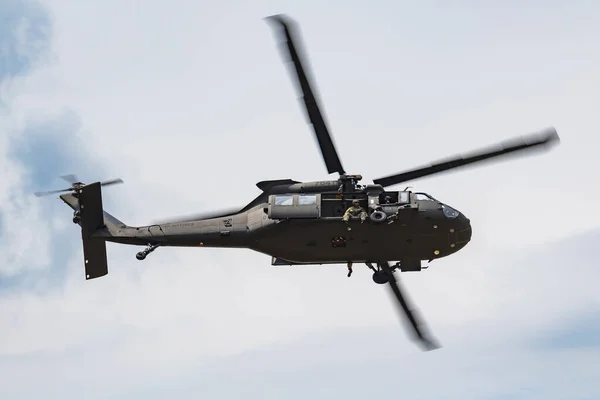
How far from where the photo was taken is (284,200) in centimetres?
3900

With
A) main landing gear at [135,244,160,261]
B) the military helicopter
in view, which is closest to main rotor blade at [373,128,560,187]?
the military helicopter

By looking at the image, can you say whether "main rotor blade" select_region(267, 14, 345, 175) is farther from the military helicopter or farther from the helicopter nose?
the helicopter nose

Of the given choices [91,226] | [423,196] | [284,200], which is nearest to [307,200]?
[284,200]

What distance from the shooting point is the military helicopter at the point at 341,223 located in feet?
126

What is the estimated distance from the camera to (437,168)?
125ft

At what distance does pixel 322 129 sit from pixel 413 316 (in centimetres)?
911

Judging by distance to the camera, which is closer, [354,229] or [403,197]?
[354,229]

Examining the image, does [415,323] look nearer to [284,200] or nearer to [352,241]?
[352,241]

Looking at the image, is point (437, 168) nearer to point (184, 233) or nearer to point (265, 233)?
point (265, 233)

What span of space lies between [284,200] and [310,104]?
4.20 meters

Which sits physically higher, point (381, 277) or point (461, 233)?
point (461, 233)

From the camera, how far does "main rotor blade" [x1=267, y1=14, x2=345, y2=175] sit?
3538 centimetres

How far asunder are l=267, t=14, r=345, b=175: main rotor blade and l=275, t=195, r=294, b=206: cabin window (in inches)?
72.5

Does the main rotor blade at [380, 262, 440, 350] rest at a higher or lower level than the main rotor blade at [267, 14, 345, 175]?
lower
